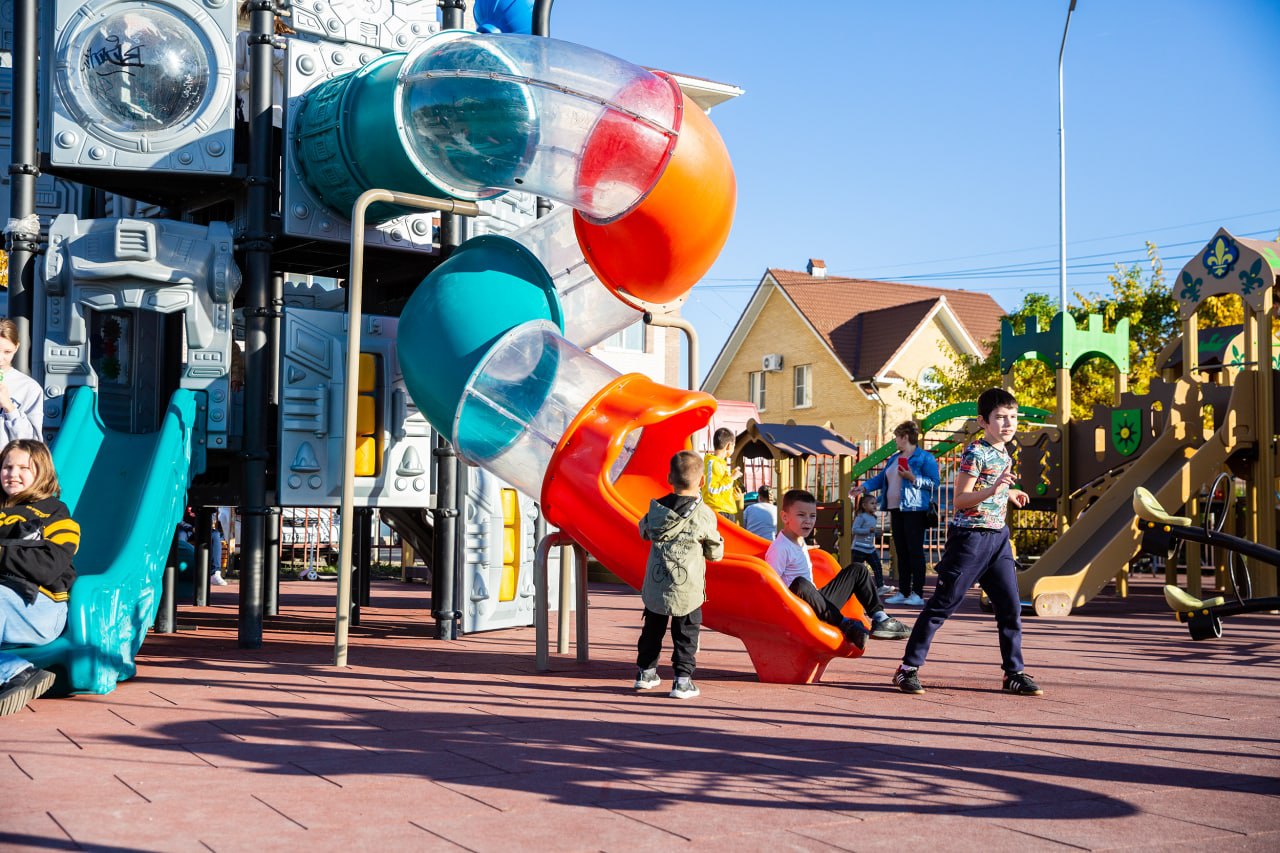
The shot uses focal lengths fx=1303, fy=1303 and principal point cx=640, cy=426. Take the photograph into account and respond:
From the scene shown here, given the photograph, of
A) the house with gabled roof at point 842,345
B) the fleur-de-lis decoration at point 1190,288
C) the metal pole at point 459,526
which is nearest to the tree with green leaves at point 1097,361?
the house with gabled roof at point 842,345

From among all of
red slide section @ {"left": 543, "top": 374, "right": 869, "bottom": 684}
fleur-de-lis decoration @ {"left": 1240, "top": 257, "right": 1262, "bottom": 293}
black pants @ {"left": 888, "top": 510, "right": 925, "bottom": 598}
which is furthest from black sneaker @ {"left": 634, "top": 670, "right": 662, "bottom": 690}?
fleur-de-lis decoration @ {"left": 1240, "top": 257, "right": 1262, "bottom": 293}

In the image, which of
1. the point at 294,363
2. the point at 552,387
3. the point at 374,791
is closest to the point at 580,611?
the point at 552,387

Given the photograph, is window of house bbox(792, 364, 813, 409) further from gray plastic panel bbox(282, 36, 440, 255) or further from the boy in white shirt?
the boy in white shirt

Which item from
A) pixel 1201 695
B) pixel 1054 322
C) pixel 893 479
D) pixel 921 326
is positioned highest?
pixel 921 326

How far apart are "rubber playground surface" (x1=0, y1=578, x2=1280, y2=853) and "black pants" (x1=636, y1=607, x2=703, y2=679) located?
0.71ft

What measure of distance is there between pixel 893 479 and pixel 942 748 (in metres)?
8.87

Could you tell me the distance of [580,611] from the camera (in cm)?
863

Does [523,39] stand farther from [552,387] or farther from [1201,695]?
[1201,695]

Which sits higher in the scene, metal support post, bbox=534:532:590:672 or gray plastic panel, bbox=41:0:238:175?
gray plastic panel, bbox=41:0:238:175

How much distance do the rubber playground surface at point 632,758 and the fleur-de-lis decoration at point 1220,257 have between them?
20.9 feet

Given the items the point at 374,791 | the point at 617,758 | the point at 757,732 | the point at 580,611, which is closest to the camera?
the point at 374,791

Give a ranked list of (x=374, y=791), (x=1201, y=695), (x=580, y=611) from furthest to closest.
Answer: (x=580, y=611), (x=1201, y=695), (x=374, y=791)

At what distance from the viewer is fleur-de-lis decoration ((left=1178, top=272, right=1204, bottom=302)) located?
47.9ft

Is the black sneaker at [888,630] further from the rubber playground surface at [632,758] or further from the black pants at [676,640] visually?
the black pants at [676,640]
